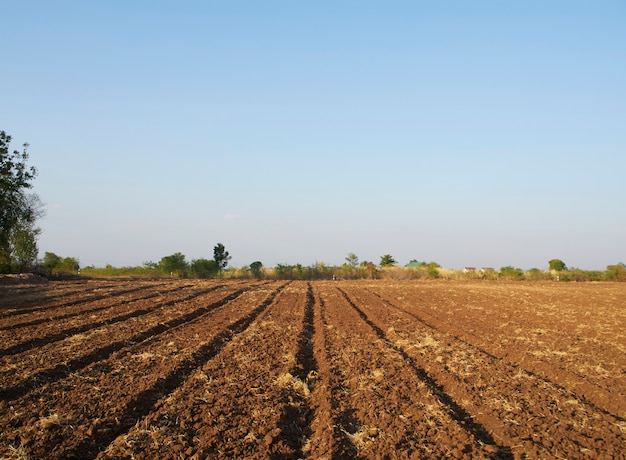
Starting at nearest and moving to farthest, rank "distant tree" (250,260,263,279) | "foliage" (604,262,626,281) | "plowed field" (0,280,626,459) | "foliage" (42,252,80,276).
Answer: "plowed field" (0,280,626,459)
"foliage" (42,252,80,276)
"foliage" (604,262,626,281)
"distant tree" (250,260,263,279)

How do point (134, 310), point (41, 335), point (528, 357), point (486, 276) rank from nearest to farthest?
point (528, 357) < point (41, 335) < point (134, 310) < point (486, 276)

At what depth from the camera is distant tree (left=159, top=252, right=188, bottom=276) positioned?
148 ft

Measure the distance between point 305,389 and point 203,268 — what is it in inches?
1643

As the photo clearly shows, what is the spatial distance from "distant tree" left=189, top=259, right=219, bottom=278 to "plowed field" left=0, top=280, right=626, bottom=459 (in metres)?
33.0

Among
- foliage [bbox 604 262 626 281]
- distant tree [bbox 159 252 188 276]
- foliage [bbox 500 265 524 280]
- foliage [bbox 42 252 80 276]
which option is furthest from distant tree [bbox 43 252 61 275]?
foliage [bbox 604 262 626 281]

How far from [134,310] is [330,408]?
1099 cm

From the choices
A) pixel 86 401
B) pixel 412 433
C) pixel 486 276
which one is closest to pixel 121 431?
pixel 86 401

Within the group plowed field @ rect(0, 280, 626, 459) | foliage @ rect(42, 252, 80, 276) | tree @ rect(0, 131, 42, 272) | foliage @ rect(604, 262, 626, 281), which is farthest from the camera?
foliage @ rect(604, 262, 626, 281)

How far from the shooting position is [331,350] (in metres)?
9.59

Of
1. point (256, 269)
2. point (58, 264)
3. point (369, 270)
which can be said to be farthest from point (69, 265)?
point (369, 270)

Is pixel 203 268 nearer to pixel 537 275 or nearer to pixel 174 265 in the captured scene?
pixel 174 265

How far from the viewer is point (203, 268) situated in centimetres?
4694

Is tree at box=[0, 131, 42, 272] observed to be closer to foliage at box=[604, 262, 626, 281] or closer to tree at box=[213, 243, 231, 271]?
tree at box=[213, 243, 231, 271]

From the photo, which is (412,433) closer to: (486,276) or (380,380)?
(380,380)
